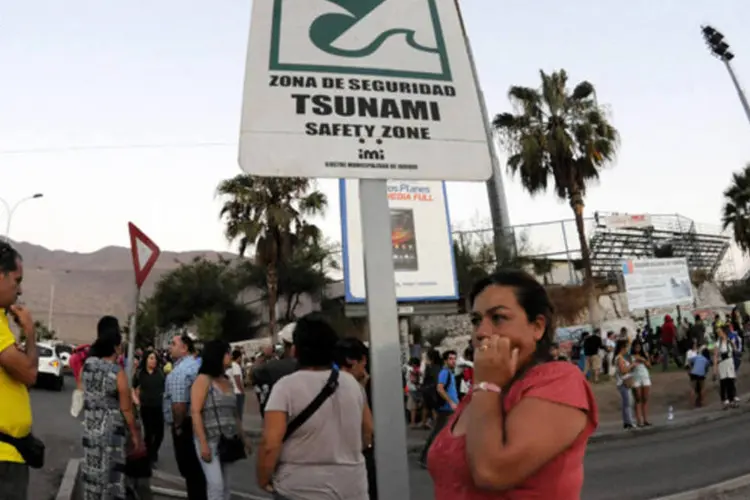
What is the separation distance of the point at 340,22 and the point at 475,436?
4.24 feet

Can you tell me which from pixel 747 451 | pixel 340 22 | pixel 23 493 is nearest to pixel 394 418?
pixel 340 22

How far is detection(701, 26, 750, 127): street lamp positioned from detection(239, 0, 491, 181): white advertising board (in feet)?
84.2

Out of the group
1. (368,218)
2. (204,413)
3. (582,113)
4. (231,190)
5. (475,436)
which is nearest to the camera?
(475,436)

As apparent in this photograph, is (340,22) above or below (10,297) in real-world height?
above

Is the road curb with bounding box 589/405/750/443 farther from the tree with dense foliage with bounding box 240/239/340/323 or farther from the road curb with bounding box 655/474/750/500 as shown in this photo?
the tree with dense foliage with bounding box 240/239/340/323

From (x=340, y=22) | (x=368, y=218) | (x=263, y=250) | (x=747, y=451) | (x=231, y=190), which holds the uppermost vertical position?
(x=231, y=190)

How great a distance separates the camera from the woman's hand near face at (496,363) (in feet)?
5.19

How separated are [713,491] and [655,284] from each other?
19.8m

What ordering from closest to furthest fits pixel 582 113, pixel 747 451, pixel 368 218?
pixel 368 218
pixel 747 451
pixel 582 113

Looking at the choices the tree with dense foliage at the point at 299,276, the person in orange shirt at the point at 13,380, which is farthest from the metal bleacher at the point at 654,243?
the person in orange shirt at the point at 13,380

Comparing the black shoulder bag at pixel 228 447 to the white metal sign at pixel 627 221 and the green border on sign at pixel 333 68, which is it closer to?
the green border on sign at pixel 333 68

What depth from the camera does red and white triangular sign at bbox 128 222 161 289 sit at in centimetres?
627

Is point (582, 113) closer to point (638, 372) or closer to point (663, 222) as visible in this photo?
point (663, 222)

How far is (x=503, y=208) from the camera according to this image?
2888 centimetres
